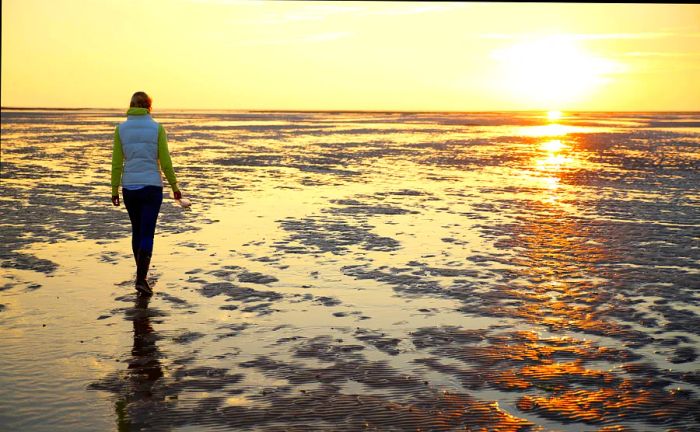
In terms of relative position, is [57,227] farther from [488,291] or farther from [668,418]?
[668,418]

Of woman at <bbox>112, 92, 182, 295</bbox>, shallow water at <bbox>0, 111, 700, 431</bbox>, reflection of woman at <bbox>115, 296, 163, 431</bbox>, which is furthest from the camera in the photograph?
woman at <bbox>112, 92, 182, 295</bbox>

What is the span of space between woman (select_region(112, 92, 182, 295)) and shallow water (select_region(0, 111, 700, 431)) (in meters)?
0.67

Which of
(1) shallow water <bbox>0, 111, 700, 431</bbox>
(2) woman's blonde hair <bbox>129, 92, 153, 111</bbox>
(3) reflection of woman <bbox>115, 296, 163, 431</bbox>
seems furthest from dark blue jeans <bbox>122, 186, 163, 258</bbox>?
(3) reflection of woman <bbox>115, 296, 163, 431</bbox>

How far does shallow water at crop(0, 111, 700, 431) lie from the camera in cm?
506

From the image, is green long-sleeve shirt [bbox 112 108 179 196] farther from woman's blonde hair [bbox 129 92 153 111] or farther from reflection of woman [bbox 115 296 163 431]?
reflection of woman [bbox 115 296 163 431]

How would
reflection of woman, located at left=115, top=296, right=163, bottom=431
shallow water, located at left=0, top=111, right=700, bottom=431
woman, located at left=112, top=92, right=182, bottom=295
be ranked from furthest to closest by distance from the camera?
woman, located at left=112, top=92, right=182, bottom=295 < shallow water, located at left=0, top=111, right=700, bottom=431 < reflection of woman, located at left=115, top=296, right=163, bottom=431

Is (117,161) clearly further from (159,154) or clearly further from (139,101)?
(139,101)

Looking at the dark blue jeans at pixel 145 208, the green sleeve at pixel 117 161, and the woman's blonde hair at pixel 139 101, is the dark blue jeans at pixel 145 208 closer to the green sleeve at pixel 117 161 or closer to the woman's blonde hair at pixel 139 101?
the green sleeve at pixel 117 161

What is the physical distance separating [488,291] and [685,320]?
6.41 ft

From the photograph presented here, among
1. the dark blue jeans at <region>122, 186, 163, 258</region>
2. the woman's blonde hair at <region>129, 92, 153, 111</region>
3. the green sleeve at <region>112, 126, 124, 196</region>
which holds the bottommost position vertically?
the dark blue jeans at <region>122, 186, 163, 258</region>

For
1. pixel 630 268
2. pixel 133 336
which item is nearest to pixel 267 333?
pixel 133 336

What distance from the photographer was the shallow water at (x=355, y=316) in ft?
16.6

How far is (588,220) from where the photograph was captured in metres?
13.8

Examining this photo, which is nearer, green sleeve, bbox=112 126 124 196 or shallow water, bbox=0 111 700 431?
shallow water, bbox=0 111 700 431
